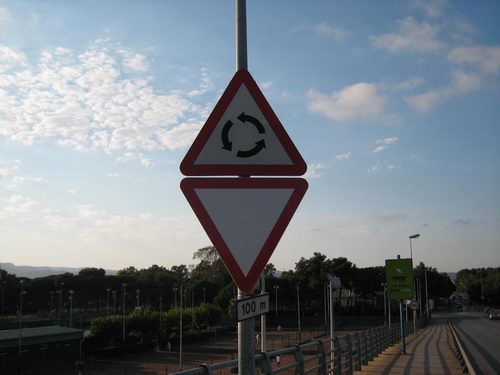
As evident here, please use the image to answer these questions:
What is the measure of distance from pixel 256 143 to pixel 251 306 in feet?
3.46

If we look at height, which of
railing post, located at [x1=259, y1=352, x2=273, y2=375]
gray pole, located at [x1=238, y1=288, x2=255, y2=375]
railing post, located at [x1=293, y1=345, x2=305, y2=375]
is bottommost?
railing post, located at [x1=293, y1=345, x2=305, y2=375]

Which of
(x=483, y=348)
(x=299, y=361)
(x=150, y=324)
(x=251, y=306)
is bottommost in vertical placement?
(x=150, y=324)

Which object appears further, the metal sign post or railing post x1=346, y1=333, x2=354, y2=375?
the metal sign post

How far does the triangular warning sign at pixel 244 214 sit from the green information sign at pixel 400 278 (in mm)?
21720

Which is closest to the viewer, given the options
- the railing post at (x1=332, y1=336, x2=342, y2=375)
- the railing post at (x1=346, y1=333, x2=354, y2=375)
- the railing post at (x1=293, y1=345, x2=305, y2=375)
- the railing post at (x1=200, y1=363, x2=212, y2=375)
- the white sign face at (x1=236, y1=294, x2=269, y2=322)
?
the white sign face at (x1=236, y1=294, x2=269, y2=322)

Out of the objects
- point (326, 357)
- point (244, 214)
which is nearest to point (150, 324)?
point (326, 357)

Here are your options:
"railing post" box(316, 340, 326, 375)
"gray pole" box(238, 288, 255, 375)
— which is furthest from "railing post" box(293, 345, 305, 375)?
"gray pole" box(238, 288, 255, 375)

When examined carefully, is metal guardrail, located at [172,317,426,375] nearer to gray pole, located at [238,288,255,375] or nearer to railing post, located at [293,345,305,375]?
railing post, located at [293,345,305,375]

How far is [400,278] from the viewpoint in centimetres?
2323

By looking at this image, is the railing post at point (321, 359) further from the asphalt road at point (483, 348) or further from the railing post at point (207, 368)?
the asphalt road at point (483, 348)

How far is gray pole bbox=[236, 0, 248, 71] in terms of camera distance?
3184 millimetres

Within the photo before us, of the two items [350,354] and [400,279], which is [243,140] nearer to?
[350,354]

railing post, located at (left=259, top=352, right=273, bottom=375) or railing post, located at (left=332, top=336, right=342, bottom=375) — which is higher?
railing post, located at (left=259, top=352, right=273, bottom=375)

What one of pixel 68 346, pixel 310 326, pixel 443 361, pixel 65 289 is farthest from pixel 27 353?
pixel 310 326
